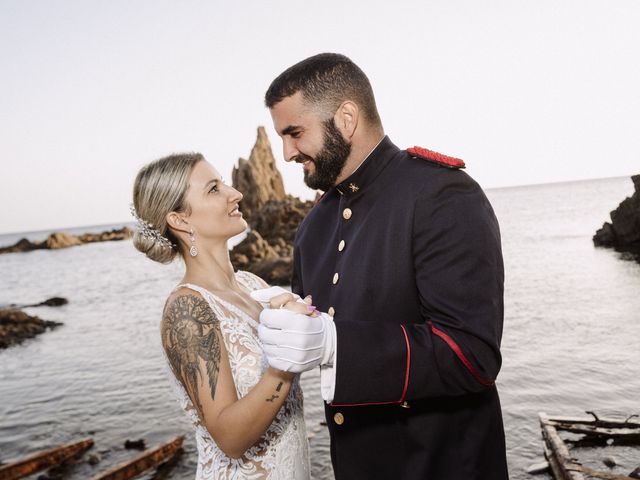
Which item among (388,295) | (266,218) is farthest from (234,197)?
(266,218)

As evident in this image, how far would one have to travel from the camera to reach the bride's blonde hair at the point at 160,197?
141 inches

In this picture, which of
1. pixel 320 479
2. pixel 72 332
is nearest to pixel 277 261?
pixel 72 332

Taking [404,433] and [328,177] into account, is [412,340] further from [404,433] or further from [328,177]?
[328,177]

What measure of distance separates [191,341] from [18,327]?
2469cm

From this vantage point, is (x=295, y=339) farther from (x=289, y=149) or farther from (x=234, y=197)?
(x=234, y=197)

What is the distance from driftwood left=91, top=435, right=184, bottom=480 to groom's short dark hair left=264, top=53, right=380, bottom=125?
701 cm

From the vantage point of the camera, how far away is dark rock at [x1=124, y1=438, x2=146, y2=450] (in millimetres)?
10016

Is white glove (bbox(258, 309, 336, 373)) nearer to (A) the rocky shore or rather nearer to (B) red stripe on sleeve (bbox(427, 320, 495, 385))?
(B) red stripe on sleeve (bbox(427, 320, 495, 385))

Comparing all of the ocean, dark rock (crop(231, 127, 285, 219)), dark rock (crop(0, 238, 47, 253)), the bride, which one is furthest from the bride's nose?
dark rock (crop(0, 238, 47, 253))

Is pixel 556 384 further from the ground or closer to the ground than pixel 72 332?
further from the ground

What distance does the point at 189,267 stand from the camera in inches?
146

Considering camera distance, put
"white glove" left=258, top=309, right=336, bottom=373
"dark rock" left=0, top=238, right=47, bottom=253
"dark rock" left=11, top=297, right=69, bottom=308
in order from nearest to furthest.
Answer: "white glove" left=258, top=309, right=336, bottom=373 < "dark rock" left=11, top=297, right=69, bottom=308 < "dark rock" left=0, top=238, right=47, bottom=253

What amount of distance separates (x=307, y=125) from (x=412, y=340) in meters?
1.33

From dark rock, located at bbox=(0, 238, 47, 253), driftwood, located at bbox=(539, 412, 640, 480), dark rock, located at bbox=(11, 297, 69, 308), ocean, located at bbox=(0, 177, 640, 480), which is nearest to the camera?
driftwood, located at bbox=(539, 412, 640, 480)
